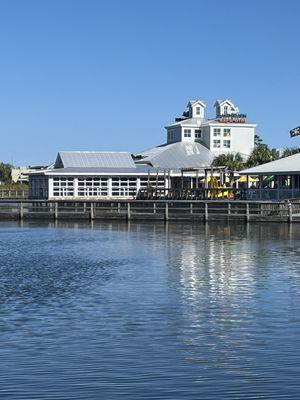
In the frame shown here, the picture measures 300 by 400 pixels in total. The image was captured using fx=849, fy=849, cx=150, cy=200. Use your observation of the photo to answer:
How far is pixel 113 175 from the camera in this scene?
91.2 metres

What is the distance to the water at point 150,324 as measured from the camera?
1422cm

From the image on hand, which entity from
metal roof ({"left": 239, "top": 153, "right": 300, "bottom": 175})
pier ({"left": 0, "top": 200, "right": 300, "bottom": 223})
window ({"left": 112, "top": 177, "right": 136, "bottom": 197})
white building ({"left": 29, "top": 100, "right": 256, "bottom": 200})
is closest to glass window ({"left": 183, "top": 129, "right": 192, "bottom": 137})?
white building ({"left": 29, "top": 100, "right": 256, "bottom": 200})

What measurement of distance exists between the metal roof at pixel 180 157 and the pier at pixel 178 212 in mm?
30331

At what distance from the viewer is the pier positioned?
59.4 m

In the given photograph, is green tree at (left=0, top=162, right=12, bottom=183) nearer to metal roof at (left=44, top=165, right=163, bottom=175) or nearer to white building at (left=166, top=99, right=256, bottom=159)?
white building at (left=166, top=99, right=256, bottom=159)

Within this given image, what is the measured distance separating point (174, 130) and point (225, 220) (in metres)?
50.5

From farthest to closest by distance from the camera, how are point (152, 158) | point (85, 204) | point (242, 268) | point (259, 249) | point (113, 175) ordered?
1. point (152, 158)
2. point (113, 175)
3. point (85, 204)
4. point (259, 249)
5. point (242, 268)

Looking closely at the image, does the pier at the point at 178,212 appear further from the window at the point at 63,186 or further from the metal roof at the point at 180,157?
the metal roof at the point at 180,157

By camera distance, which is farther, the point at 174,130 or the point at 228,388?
the point at 174,130

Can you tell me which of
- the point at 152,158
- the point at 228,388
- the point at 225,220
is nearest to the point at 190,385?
the point at 228,388

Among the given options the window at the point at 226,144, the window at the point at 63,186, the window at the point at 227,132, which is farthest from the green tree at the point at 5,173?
the window at the point at 63,186

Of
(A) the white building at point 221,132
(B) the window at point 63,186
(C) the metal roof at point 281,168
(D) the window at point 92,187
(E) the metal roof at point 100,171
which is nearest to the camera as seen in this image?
(C) the metal roof at point 281,168

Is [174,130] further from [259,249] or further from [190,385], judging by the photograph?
[190,385]

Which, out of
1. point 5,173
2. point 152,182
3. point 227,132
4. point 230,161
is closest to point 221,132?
point 227,132
